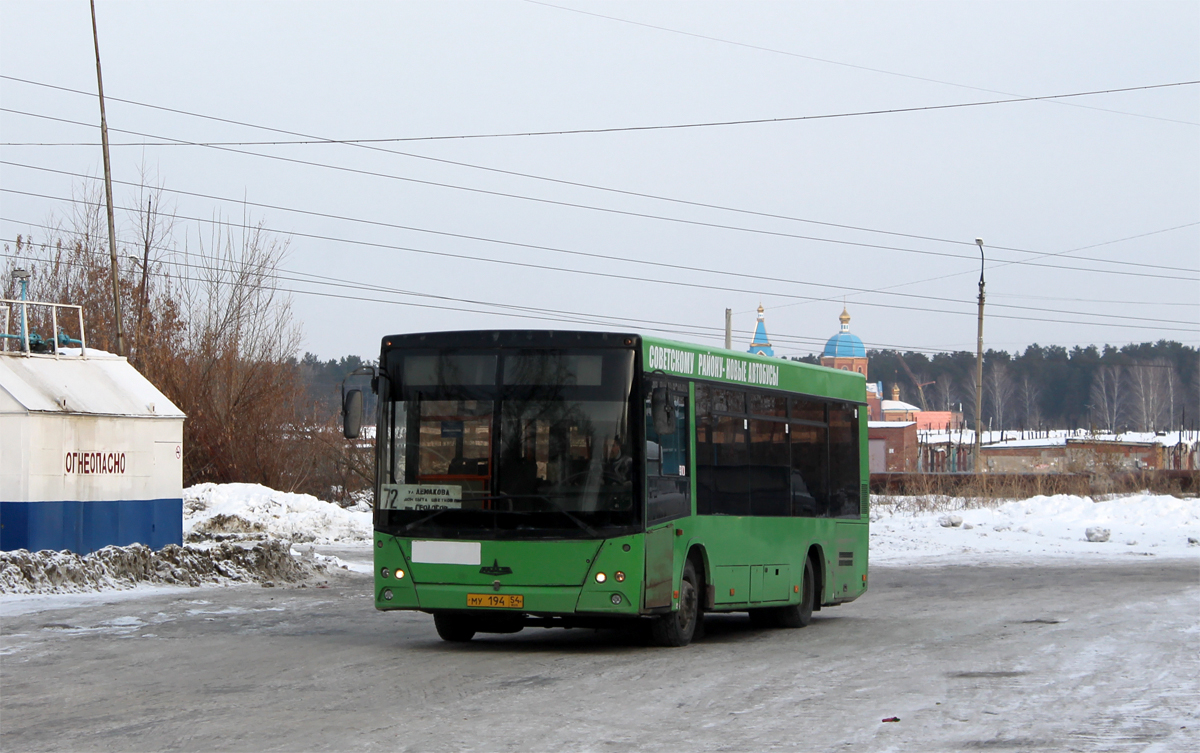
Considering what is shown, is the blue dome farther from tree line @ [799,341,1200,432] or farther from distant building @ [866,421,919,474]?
distant building @ [866,421,919,474]

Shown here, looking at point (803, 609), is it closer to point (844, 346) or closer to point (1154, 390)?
point (844, 346)

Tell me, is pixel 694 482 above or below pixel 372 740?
above

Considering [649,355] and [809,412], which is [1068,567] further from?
[649,355]

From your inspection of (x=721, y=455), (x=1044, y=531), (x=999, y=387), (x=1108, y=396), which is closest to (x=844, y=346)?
(x=999, y=387)

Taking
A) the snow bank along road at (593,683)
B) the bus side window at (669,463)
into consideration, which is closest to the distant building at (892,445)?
the snow bank along road at (593,683)

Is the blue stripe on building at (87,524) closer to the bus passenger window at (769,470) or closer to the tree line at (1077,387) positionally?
the bus passenger window at (769,470)

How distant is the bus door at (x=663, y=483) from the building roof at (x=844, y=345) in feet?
449

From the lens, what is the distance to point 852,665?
39.0 ft

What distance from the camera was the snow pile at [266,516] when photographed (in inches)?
1243

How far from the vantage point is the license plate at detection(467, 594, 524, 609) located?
41.3 ft

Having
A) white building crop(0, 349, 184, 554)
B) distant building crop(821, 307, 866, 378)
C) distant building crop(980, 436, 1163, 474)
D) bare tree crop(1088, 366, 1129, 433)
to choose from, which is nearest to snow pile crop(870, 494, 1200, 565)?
distant building crop(980, 436, 1163, 474)

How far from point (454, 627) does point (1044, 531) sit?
2569 cm

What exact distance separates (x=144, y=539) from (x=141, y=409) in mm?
2054

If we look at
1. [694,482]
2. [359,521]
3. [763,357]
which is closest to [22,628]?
[694,482]
